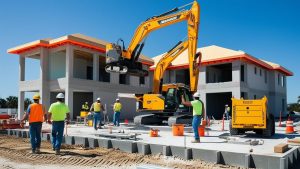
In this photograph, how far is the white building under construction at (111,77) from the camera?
26711 mm

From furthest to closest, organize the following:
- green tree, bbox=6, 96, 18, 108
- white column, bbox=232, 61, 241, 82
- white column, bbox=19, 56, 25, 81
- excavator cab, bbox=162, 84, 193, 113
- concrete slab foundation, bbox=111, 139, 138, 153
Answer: green tree, bbox=6, 96, 18, 108 < white column, bbox=232, 61, 241, 82 < white column, bbox=19, 56, 25, 81 < excavator cab, bbox=162, 84, 193, 113 < concrete slab foundation, bbox=111, 139, 138, 153

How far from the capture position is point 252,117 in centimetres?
1318

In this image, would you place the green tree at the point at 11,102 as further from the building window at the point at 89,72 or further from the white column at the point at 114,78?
the white column at the point at 114,78

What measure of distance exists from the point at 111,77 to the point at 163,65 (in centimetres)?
1102

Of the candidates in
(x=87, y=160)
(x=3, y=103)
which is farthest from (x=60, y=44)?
(x=3, y=103)

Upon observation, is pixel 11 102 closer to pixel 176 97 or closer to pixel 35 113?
pixel 176 97

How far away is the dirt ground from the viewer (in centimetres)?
815

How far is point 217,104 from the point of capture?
3941 centimetres

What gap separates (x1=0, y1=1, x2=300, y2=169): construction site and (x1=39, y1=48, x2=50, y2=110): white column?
9 centimetres

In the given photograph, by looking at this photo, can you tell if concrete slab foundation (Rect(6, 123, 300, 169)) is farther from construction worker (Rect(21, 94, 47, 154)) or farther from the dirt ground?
construction worker (Rect(21, 94, 47, 154))

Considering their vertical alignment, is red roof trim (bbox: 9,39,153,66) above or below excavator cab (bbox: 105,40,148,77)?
above

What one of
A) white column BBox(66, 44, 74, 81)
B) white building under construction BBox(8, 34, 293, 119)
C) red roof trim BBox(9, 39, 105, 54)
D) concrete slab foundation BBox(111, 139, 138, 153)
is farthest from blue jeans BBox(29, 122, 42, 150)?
red roof trim BBox(9, 39, 105, 54)

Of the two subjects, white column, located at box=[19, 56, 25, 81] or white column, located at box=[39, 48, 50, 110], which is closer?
white column, located at box=[39, 48, 50, 110]

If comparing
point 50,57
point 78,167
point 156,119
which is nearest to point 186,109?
point 156,119
